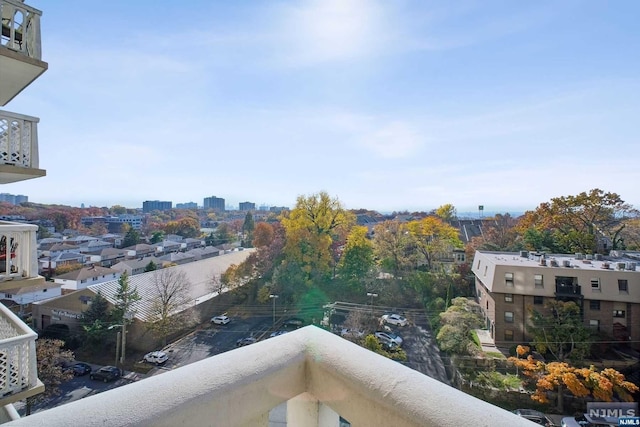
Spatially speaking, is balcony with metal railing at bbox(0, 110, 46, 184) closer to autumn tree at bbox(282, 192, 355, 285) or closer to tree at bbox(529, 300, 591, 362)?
autumn tree at bbox(282, 192, 355, 285)

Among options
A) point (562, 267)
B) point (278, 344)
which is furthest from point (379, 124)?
point (278, 344)

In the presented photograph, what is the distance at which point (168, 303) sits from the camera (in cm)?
613

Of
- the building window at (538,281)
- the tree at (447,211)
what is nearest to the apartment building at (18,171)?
the building window at (538,281)

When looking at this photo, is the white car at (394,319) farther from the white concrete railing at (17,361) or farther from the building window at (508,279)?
the white concrete railing at (17,361)

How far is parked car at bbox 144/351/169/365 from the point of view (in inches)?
201

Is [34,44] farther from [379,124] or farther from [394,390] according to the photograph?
[379,124]

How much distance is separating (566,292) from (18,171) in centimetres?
823

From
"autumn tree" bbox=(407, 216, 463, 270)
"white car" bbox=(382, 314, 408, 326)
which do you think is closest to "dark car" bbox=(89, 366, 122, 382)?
"white car" bbox=(382, 314, 408, 326)

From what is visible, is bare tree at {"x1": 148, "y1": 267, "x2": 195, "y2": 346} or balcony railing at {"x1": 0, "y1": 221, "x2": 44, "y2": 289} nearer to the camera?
balcony railing at {"x1": 0, "y1": 221, "x2": 44, "y2": 289}

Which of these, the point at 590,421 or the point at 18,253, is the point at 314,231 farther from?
→ the point at 18,253

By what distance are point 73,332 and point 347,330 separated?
4.92 meters

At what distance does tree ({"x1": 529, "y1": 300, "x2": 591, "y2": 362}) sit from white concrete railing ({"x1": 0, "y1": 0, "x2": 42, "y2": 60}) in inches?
305

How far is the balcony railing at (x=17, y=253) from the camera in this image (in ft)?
4.98

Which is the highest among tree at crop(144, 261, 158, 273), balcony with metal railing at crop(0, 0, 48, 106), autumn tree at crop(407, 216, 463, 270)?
balcony with metal railing at crop(0, 0, 48, 106)
